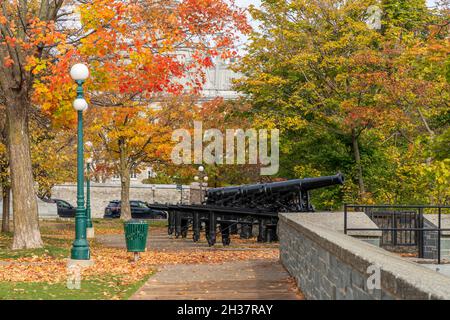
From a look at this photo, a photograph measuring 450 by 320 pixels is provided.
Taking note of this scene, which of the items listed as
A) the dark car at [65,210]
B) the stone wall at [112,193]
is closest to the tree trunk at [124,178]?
the dark car at [65,210]

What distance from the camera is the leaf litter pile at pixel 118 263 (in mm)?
16375

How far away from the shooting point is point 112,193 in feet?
260

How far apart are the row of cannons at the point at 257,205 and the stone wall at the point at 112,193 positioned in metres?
49.5

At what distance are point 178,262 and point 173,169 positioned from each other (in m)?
33.1

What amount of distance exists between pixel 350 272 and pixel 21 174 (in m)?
15.6

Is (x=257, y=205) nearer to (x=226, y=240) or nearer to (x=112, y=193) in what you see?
(x=226, y=240)

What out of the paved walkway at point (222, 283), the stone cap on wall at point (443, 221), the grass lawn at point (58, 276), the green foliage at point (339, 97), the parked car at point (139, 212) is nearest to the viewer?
the paved walkway at point (222, 283)

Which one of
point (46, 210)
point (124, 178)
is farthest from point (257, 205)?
point (46, 210)

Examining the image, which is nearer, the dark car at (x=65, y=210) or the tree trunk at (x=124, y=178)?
the tree trunk at (x=124, y=178)

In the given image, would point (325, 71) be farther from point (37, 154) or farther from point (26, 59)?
point (26, 59)

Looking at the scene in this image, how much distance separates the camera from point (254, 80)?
3838cm

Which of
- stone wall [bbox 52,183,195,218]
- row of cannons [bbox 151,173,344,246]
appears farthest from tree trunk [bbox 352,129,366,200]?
stone wall [bbox 52,183,195,218]

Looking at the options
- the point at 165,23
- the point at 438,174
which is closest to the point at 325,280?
the point at 438,174

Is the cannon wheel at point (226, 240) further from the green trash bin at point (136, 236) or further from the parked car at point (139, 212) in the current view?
the parked car at point (139, 212)
